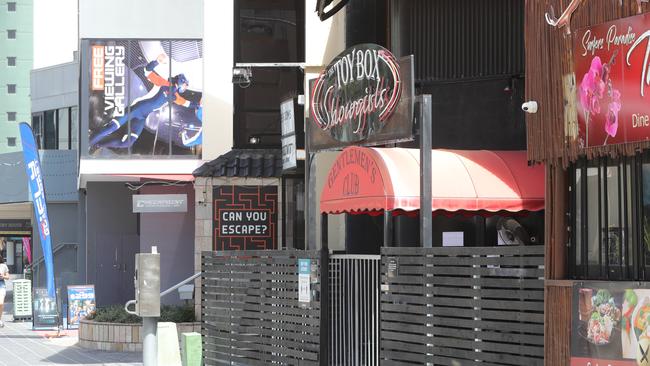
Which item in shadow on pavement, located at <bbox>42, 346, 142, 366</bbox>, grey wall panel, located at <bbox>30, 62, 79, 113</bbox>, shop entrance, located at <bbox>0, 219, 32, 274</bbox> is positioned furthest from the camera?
shop entrance, located at <bbox>0, 219, 32, 274</bbox>

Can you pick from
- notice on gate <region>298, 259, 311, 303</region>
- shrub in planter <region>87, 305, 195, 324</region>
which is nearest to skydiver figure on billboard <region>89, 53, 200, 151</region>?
shrub in planter <region>87, 305, 195, 324</region>

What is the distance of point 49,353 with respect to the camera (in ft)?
69.8

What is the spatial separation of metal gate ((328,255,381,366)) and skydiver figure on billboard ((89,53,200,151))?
2161 cm

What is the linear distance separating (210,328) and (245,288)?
1.27m

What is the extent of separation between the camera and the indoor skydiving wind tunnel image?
111 feet

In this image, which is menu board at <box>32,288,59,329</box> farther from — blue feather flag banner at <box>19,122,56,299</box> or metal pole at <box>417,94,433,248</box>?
metal pole at <box>417,94,433,248</box>

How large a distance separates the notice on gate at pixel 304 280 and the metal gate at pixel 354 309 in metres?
0.26

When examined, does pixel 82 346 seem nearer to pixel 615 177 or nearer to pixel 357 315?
pixel 357 315

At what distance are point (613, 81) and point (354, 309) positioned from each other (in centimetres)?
457

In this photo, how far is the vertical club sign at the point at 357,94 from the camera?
12461 mm

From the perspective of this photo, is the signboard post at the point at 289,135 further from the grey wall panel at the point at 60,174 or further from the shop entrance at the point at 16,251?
the shop entrance at the point at 16,251

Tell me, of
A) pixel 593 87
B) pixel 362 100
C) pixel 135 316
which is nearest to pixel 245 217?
pixel 135 316

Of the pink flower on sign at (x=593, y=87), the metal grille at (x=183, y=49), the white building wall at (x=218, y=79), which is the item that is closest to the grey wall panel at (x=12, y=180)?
the metal grille at (x=183, y=49)

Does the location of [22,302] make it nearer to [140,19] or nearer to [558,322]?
[140,19]
